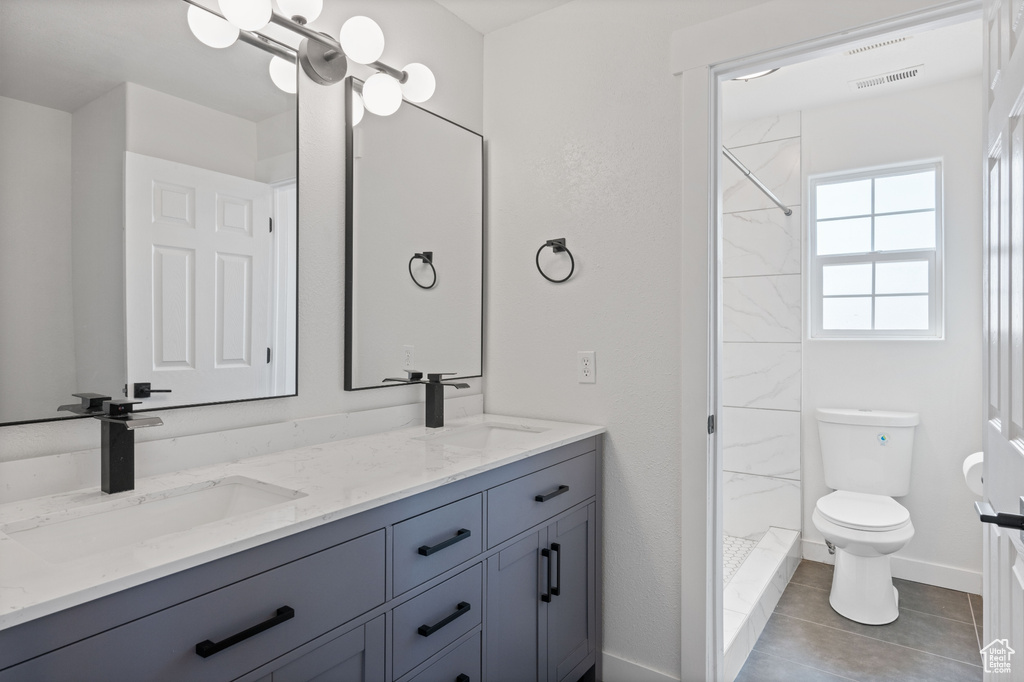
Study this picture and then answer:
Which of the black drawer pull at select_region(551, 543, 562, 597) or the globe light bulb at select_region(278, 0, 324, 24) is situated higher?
the globe light bulb at select_region(278, 0, 324, 24)

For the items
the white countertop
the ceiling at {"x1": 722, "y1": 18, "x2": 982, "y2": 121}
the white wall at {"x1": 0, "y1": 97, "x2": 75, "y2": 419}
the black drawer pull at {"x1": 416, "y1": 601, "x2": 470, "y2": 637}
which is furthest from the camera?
the ceiling at {"x1": 722, "y1": 18, "x2": 982, "y2": 121}

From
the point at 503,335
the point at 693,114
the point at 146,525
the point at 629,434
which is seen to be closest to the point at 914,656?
the point at 629,434

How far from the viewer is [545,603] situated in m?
1.69

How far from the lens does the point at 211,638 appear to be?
901 mm

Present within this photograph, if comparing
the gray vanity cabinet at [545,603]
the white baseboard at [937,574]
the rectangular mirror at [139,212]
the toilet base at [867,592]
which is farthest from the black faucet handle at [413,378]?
the white baseboard at [937,574]

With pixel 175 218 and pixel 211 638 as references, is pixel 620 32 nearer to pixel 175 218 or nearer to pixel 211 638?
pixel 175 218

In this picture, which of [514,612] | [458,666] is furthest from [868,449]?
[458,666]

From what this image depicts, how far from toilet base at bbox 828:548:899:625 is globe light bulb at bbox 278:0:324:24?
9.40 feet

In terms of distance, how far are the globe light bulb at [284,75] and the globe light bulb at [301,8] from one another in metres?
0.12

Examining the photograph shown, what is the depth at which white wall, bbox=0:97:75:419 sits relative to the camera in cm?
114

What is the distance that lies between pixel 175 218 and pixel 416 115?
0.96 m

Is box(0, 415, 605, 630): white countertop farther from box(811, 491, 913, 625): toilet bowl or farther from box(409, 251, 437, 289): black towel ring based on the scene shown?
box(811, 491, 913, 625): toilet bowl

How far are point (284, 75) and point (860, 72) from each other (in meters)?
2.48

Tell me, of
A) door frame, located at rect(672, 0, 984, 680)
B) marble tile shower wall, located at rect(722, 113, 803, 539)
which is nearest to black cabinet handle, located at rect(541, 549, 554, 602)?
door frame, located at rect(672, 0, 984, 680)
